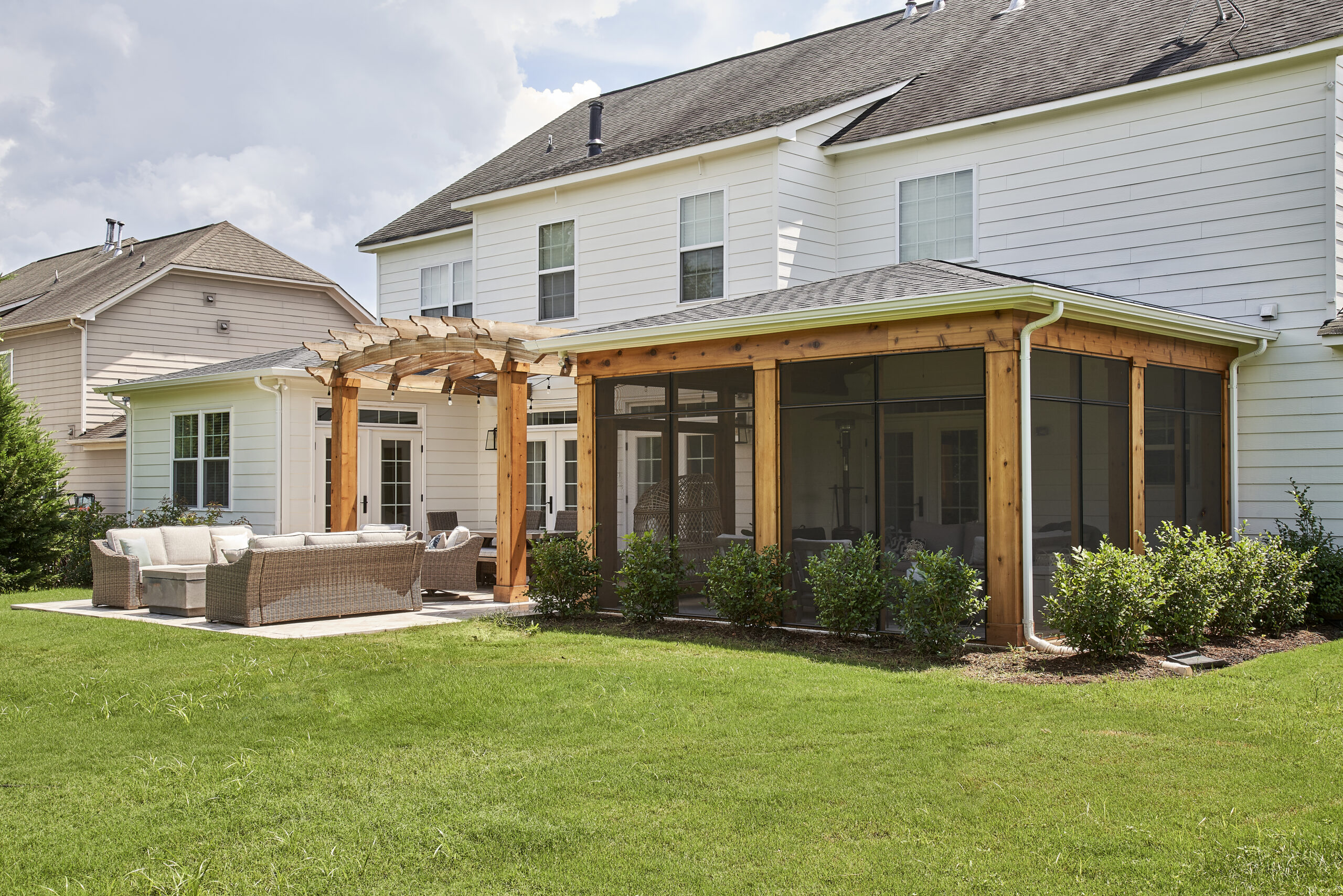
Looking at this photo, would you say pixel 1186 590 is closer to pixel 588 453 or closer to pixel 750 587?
pixel 750 587

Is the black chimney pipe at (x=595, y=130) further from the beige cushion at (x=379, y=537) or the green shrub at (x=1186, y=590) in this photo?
the green shrub at (x=1186, y=590)

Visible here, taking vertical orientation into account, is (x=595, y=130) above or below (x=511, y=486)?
above

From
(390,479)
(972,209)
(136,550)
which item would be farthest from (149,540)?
(972,209)

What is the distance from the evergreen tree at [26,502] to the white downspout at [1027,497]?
13.0 m

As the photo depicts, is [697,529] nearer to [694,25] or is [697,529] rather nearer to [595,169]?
[595,169]

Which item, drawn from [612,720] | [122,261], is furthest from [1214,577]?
[122,261]

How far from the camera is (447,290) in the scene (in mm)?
18672

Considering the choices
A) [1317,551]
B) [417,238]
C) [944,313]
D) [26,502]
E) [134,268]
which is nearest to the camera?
[944,313]

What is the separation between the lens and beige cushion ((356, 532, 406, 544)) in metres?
12.0

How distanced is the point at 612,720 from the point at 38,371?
20.0m

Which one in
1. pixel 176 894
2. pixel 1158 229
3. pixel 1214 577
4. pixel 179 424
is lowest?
pixel 176 894

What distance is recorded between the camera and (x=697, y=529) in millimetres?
12328

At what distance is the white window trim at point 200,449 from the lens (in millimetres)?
16641

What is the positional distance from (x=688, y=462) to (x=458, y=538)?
2.83m
